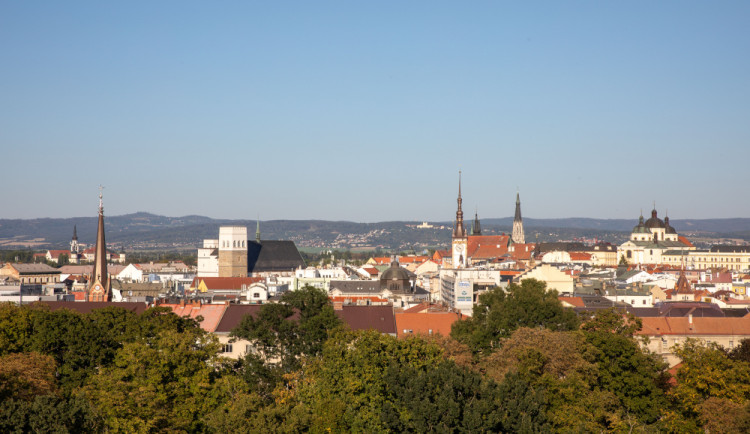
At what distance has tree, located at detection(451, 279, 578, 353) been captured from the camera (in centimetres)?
5549

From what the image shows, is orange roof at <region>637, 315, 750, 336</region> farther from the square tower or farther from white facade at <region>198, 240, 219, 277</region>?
white facade at <region>198, 240, 219, 277</region>

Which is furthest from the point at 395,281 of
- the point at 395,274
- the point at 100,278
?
the point at 100,278

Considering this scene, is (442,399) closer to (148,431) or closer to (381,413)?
(381,413)

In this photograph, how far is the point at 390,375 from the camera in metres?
37.9

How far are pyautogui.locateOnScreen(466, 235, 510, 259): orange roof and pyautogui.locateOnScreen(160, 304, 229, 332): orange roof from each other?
119287 mm

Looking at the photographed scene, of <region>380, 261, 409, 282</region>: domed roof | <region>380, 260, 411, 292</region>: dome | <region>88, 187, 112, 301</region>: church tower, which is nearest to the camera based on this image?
<region>88, 187, 112, 301</region>: church tower

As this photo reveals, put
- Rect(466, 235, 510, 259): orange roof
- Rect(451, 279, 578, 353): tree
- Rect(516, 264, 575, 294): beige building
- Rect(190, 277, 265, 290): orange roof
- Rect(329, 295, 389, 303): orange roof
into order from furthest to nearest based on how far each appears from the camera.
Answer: Rect(466, 235, 510, 259): orange roof < Rect(190, 277, 265, 290): orange roof < Rect(516, 264, 575, 294): beige building < Rect(329, 295, 389, 303): orange roof < Rect(451, 279, 578, 353): tree

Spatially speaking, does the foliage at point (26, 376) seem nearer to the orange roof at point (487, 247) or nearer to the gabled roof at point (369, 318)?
the gabled roof at point (369, 318)

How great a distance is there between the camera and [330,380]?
40.2 m

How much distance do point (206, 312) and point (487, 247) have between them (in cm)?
12859

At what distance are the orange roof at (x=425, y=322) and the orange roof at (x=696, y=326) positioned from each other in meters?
12.7

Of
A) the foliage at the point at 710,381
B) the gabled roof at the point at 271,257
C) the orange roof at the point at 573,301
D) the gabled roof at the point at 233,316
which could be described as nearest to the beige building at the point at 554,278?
the orange roof at the point at 573,301

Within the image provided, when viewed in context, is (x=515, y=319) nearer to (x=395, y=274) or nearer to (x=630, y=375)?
(x=630, y=375)

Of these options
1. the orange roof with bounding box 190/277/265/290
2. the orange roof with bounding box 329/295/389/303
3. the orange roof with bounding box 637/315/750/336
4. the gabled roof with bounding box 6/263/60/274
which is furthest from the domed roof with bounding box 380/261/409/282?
the gabled roof with bounding box 6/263/60/274
